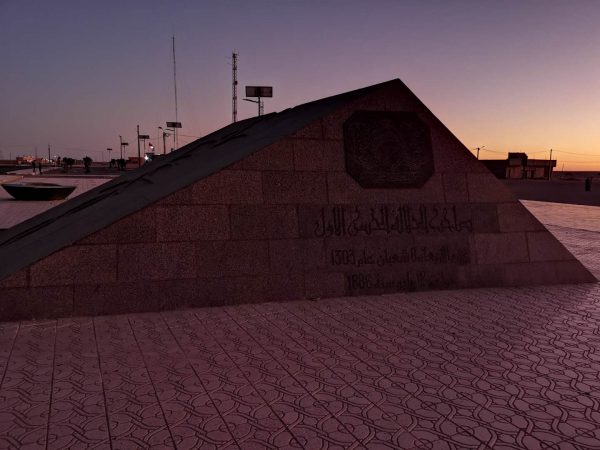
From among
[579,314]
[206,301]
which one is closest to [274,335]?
[206,301]

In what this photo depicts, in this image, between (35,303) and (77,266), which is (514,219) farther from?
(35,303)

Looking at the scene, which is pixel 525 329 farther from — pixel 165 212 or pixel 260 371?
pixel 165 212

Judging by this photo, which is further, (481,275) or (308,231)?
(481,275)

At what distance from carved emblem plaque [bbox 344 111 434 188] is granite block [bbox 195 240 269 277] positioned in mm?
1804

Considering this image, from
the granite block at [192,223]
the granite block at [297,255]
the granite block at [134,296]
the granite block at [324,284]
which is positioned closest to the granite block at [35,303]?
the granite block at [134,296]

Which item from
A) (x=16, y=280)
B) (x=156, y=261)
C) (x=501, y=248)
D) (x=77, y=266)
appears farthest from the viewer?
(x=501, y=248)

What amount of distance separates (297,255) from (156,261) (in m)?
1.81

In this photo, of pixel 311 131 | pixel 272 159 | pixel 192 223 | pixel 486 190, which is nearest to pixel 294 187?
pixel 272 159

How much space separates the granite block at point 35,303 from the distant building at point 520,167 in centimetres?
7149

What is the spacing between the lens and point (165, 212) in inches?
259

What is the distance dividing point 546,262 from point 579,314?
189 cm

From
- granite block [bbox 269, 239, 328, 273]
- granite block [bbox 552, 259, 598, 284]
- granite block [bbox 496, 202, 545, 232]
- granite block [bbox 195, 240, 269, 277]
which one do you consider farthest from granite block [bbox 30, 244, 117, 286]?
granite block [bbox 552, 259, 598, 284]

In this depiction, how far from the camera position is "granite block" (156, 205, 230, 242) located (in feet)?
21.5

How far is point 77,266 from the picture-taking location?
6.11 m
